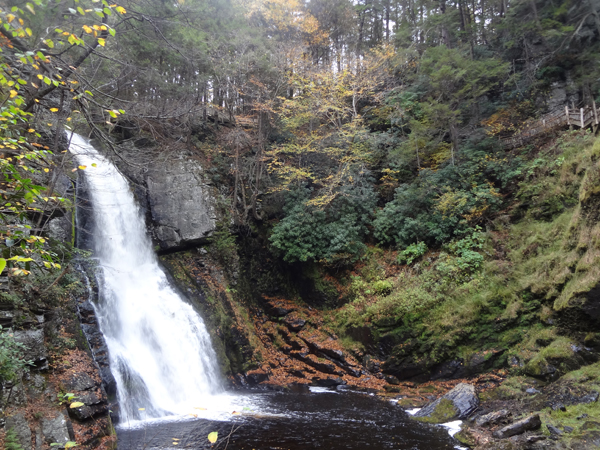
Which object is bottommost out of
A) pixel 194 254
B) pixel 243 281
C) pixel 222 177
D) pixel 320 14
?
pixel 243 281

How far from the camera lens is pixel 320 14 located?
2177cm

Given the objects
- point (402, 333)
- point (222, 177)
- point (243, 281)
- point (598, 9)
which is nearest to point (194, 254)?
point (243, 281)

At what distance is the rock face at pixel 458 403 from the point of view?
7.83 metres

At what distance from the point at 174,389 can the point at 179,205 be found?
716 centimetres

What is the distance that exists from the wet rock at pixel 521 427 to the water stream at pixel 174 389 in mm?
972

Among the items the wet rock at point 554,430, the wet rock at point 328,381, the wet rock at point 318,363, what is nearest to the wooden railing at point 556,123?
the wet rock at point 554,430

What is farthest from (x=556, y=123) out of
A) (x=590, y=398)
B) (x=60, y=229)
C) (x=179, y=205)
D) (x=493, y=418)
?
(x=60, y=229)

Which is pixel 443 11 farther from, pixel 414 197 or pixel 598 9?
pixel 414 197

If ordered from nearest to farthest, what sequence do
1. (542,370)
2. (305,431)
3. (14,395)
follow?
(14,395) → (305,431) → (542,370)

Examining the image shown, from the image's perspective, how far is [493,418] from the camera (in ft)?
23.2

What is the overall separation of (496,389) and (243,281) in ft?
31.8

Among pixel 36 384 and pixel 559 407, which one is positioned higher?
pixel 36 384

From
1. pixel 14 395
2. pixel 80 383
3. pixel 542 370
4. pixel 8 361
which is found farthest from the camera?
pixel 542 370

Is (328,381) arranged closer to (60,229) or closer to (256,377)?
(256,377)
